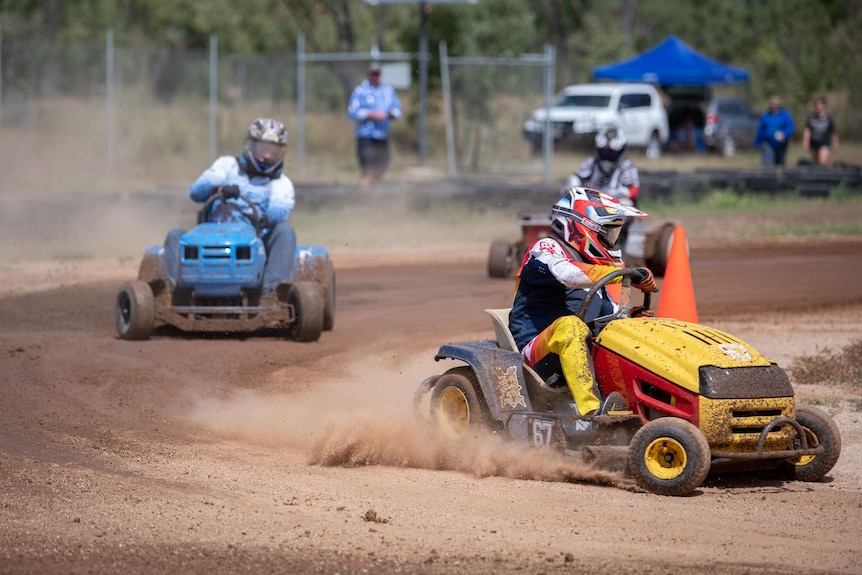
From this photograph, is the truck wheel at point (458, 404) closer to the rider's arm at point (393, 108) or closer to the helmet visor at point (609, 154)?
the helmet visor at point (609, 154)

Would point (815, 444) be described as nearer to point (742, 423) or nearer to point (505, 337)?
point (742, 423)

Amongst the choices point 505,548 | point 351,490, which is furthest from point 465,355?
point 505,548

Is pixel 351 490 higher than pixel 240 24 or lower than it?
lower

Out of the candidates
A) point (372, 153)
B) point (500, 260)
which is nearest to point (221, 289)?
point (500, 260)

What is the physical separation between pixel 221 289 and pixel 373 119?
10221mm

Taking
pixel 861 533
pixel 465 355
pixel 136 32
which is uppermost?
pixel 136 32

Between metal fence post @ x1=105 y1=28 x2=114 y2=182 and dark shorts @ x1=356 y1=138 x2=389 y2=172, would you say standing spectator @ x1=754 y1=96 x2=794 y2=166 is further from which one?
metal fence post @ x1=105 y1=28 x2=114 y2=182

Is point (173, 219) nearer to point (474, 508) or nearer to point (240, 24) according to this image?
point (474, 508)

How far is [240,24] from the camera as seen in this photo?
40.7m

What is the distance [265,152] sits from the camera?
11.0 m

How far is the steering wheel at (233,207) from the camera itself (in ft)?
35.3

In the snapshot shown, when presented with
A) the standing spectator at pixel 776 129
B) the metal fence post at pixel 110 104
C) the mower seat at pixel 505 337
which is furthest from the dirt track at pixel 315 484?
the standing spectator at pixel 776 129

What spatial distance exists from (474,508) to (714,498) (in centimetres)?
122

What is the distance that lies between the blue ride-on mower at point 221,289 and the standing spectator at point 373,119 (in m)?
9.27
